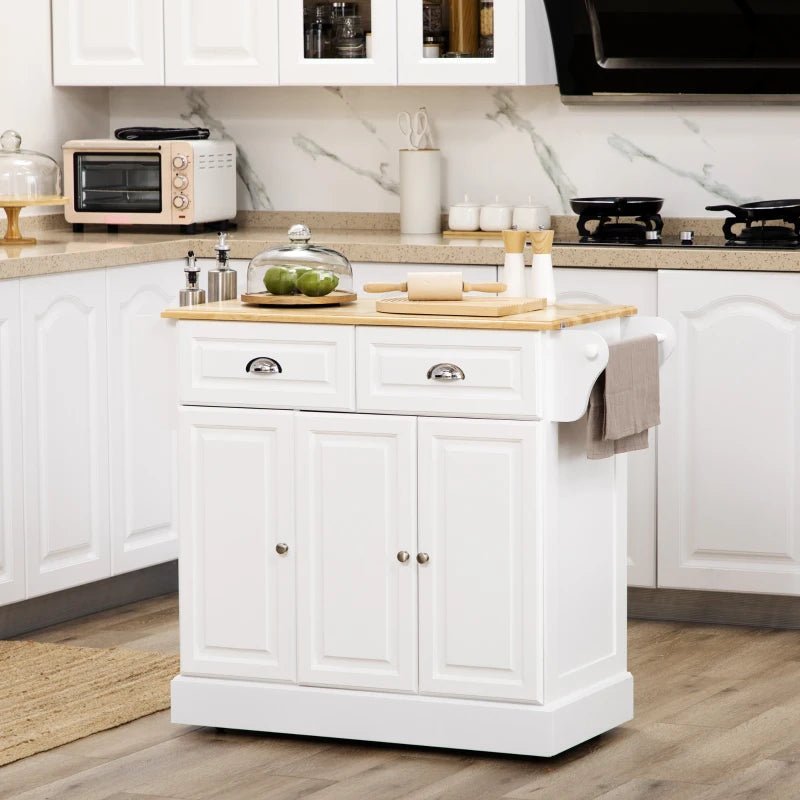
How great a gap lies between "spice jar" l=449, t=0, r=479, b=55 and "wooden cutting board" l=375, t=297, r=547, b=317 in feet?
5.37

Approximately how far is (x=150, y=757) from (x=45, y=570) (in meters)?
1.08

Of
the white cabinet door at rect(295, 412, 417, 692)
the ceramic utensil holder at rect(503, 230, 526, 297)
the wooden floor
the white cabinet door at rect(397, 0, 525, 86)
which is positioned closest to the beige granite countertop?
the white cabinet door at rect(397, 0, 525, 86)

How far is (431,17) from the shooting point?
476cm

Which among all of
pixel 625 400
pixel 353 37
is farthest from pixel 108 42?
pixel 625 400

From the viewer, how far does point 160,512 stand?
4.68 m

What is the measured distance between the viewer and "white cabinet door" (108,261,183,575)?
14.7 ft

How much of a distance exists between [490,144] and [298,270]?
1825mm

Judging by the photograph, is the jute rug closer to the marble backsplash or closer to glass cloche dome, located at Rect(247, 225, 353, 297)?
glass cloche dome, located at Rect(247, 225, 353, 297)

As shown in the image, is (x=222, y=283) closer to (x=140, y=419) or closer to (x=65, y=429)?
(x=65, y=429)

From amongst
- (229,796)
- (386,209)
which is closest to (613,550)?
(229,796)

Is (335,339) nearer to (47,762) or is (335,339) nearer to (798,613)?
(47,762)

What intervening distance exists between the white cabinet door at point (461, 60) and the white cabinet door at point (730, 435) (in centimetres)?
83

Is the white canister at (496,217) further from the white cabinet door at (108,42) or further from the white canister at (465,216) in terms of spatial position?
the white cabinet door at (108,42)

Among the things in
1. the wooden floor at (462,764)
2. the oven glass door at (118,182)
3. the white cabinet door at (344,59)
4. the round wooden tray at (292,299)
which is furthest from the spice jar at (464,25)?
the wooden floor at (462,764)
